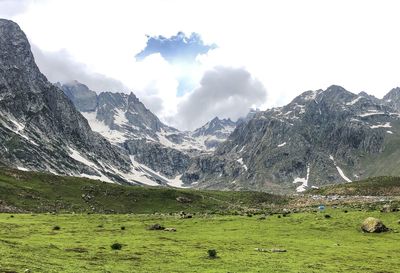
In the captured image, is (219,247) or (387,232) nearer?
(219,247)

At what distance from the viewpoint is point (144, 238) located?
198 ft

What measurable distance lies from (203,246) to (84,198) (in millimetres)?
104907

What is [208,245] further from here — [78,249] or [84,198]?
[84,198]

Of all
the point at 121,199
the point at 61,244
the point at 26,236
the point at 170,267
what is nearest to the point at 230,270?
the point at 170,267

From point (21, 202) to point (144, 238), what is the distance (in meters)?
80.9

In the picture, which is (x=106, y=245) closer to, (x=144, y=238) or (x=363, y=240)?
(x=144, y=238)

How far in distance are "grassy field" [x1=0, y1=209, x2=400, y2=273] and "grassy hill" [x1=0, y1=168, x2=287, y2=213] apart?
164ft

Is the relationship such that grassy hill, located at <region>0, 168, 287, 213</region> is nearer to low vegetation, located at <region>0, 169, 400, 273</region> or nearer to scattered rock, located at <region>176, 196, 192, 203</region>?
scattered rock, located at <region>176, 196, 192, 203</region>

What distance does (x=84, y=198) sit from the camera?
152 m

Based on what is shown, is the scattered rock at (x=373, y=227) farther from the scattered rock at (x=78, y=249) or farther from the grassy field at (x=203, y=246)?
the scattered rock at (x=78, y=249)

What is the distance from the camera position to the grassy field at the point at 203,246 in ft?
131

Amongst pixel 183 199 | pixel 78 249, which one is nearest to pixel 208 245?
pixel 78 249

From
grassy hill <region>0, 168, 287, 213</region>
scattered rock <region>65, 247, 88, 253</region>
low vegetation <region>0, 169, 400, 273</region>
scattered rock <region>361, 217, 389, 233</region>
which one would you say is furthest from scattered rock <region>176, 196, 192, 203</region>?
scattered rock <region>65, 247, 88, 253</region>

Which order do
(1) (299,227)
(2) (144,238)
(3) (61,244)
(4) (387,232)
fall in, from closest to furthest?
(3) (61,244) < (2) (144,238) < (4) (387,232) < (1) (299,227)
